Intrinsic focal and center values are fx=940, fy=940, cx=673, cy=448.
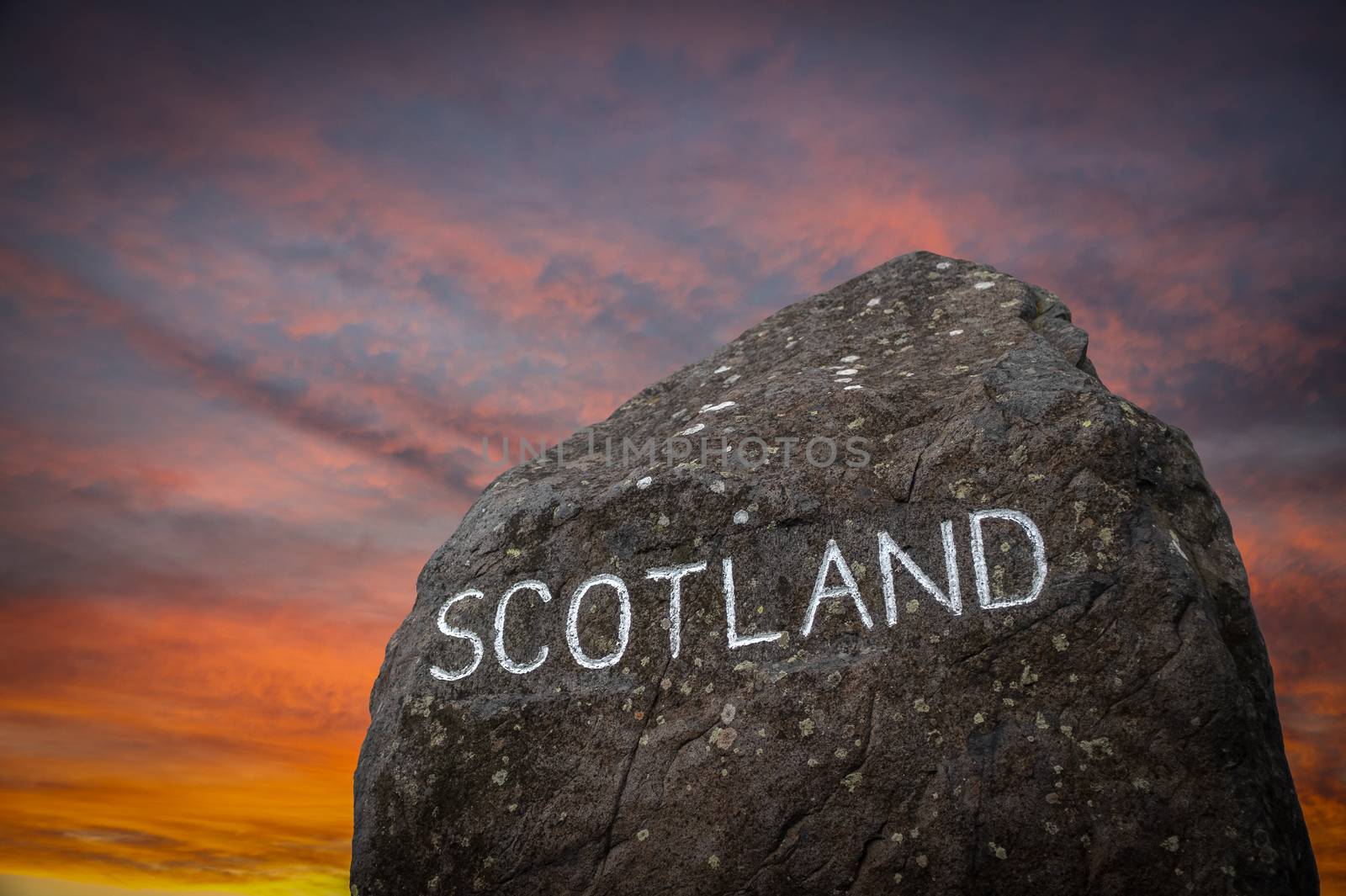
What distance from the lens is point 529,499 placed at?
6102 millimetres

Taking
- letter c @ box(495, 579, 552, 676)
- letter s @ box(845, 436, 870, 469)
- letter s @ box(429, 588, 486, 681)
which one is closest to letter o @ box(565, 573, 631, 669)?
letter c @ box(495, 579, 552, 676)

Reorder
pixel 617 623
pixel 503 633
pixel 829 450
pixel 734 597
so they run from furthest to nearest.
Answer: pixel 503 633
pixel 829 450
pixel 617 623
pixel 734 597

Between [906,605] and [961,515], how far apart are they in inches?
22.7

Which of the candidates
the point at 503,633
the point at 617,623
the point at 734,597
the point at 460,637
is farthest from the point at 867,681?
the point at 460,637

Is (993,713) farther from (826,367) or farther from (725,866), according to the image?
(826,367)

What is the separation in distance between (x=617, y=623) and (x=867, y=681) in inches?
58.1

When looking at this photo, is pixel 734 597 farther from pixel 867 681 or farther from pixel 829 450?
pixel 829 450

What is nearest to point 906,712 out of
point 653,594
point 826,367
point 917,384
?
point 653,594

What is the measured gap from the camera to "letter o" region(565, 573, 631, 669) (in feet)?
17.6

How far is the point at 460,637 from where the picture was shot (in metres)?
5.76

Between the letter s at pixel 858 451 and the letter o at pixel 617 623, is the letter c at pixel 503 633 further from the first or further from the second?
the letter s at pixel 858 451

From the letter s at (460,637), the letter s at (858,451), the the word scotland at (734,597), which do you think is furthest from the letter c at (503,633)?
the letter s at (858,451)

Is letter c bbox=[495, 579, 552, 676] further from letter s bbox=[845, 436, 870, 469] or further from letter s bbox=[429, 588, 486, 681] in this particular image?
letter s bbox=[845, 436, 870, 469]

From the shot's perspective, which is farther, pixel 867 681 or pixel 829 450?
pixel 829 450
